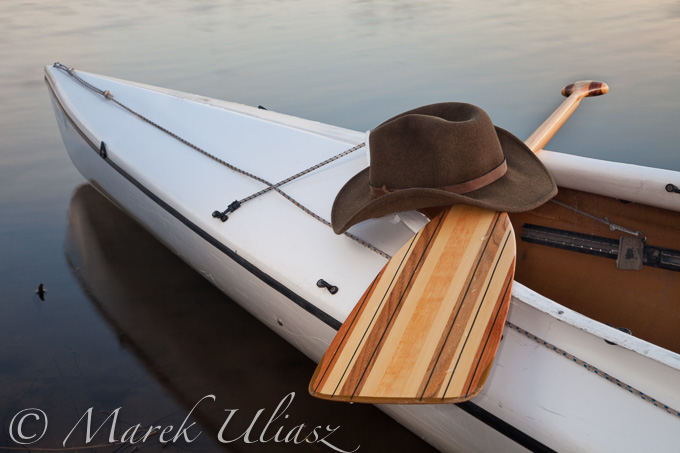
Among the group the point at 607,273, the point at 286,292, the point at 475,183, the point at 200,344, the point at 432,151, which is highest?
the point at 432,151

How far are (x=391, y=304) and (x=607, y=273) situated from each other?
0.95 meters

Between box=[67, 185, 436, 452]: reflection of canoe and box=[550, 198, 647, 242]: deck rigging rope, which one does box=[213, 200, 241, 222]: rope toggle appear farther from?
box=[550, 198, 647, 242]: deck rigging rope

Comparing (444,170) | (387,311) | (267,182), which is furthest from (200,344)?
(444,170)

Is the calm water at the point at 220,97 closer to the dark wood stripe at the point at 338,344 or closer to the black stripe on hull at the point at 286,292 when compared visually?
the black stripe on hull at the point at 286,292

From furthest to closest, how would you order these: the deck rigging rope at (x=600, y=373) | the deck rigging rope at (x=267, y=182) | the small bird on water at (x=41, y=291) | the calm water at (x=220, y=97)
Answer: the small bird on water at (x=41, y=291), the calm water at (x=220, y=97), the deck rigging rope at (x=267, y=182), the deck rigging rope at (x=600, y=373)

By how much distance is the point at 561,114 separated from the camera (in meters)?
2.71

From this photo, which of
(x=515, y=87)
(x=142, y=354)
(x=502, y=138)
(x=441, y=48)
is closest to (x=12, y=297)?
(x=142, y=354)

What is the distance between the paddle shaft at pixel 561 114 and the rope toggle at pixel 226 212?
1.20m

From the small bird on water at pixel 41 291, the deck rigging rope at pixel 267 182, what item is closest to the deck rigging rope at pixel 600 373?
the deck rigging rope at pixel 267 182

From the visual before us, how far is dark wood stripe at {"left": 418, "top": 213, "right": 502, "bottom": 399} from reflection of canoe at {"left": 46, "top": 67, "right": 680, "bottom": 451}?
5.1 inches

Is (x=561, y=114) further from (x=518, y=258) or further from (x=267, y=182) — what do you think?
(x=267, y=182)

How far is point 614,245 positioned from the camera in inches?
84.4

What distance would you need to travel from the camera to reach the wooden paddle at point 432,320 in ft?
4.86

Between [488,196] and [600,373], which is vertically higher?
[488,196]
